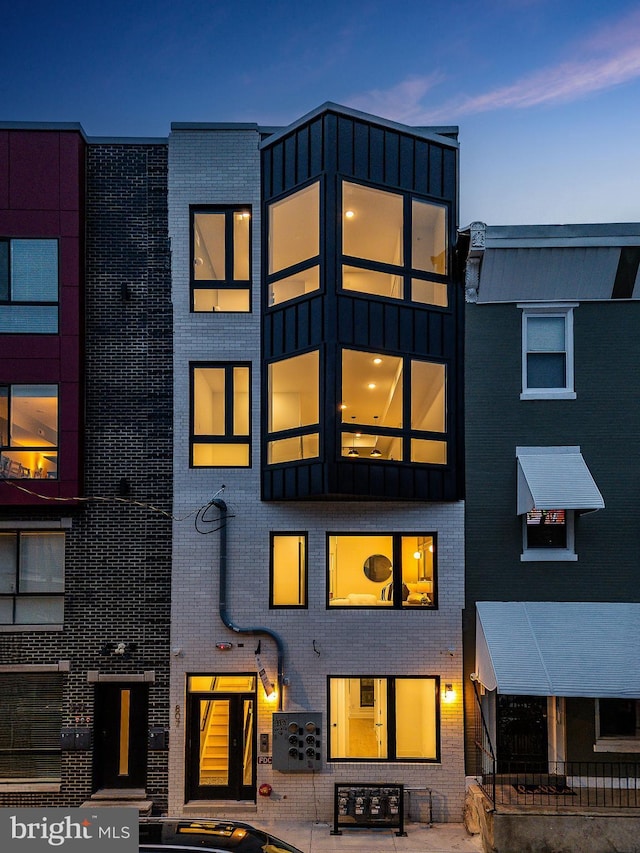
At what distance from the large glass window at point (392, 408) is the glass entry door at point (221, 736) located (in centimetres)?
496

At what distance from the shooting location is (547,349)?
13.4m

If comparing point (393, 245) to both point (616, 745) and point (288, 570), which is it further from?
point (616, 745)

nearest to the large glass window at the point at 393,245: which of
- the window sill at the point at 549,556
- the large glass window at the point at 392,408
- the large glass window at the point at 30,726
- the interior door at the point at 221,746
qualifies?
the large glass window at the point at 392,408

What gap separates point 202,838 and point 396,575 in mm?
6611

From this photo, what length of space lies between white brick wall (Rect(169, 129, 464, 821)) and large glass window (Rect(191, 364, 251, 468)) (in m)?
0.20

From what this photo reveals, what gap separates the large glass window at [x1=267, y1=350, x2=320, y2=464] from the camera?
41.2 ft

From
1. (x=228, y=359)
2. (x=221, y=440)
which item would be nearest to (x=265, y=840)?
(x=221, y=440)

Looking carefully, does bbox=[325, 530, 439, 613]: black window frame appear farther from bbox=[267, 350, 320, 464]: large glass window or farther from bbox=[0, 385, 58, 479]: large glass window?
bbox=[0, 385, 58, 479]: large glass window

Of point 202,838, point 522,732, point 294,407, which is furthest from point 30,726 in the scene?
point 522,732

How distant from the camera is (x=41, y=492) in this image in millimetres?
12789

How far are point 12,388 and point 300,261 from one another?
592 cm

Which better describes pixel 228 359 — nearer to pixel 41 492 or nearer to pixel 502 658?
pixel 41 492

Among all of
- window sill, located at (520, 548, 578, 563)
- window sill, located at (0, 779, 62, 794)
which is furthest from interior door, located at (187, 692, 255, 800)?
window sill, located at (520, 548, 578, 563)

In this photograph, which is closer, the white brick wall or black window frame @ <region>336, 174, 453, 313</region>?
black window frame @ <region>336, 174, 453, 313</region>
